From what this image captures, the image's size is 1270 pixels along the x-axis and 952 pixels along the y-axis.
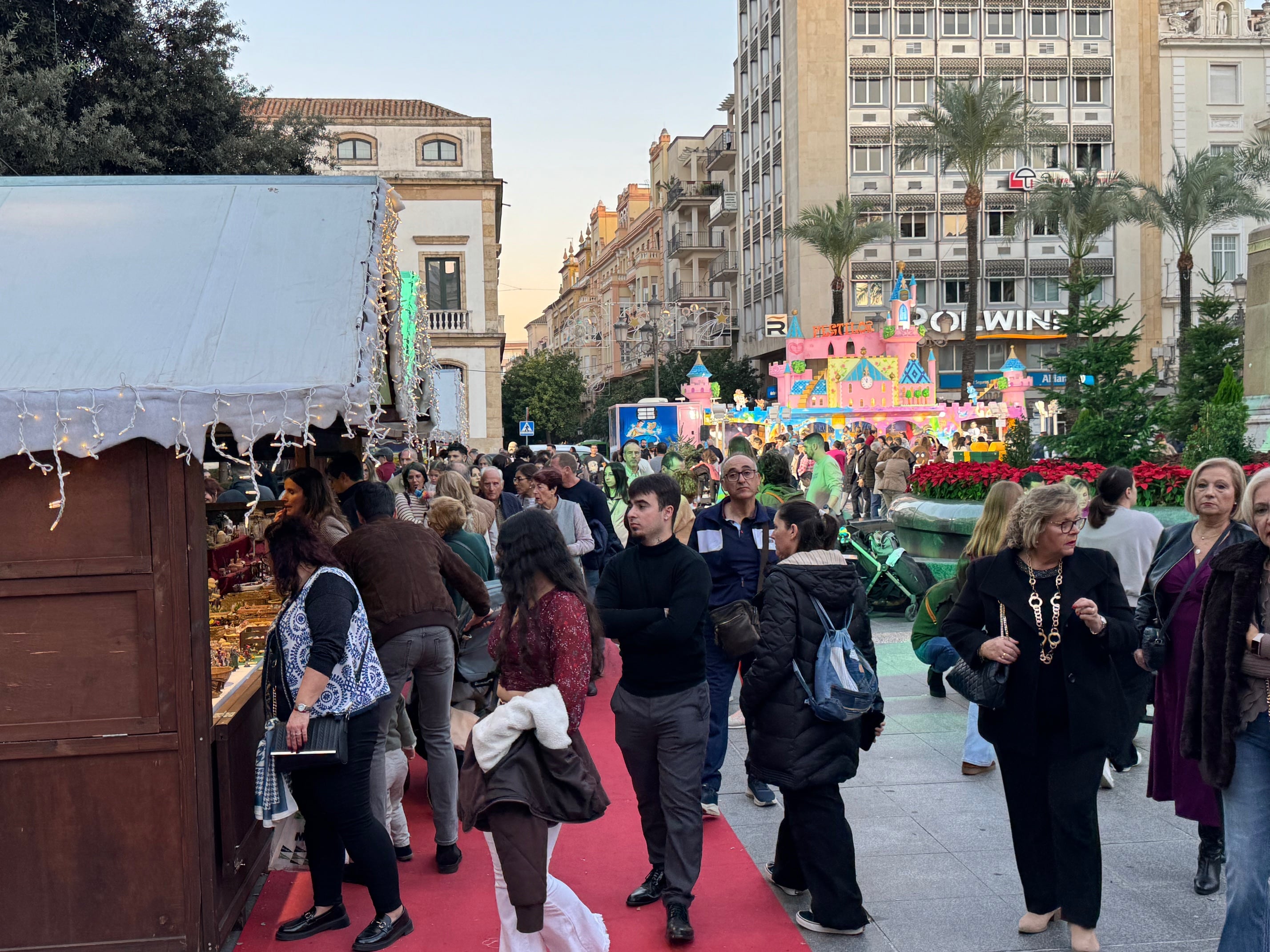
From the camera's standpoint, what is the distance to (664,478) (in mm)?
4703

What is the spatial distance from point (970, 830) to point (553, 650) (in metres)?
2.92

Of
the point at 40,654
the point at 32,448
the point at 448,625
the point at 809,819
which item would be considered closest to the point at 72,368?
the point at 32,448

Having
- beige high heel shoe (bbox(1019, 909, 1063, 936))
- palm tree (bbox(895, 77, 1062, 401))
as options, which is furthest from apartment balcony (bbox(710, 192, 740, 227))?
beige high heel shoe (bbox(1019, 909, 1063, 936))

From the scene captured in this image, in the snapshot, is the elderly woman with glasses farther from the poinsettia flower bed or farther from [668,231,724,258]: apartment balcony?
[668,231,724,258]: apartment balcony

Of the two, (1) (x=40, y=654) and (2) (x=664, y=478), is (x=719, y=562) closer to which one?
(2) (x=664, y=478)

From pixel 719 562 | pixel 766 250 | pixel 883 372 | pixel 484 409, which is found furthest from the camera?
pixel 766 250

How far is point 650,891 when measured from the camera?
15.9ft

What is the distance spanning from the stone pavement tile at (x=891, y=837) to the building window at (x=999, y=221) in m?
49.0

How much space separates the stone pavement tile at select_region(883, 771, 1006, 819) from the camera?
5.91m

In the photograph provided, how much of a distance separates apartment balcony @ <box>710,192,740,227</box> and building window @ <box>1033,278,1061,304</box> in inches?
668

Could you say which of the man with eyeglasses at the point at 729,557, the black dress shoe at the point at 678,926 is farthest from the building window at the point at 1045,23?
the black dress shoe at the point at 678,926

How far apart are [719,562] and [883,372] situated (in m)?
29.1

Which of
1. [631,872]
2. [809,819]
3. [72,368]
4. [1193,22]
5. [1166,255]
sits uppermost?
[1193,22]

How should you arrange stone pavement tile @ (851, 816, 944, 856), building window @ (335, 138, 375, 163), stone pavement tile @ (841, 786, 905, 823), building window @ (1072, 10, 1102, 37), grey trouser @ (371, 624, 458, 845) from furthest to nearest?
building window @ (1072, 10, 1102, 37)
building window @ (335, 138, 375, 163)
stone pavement tile @ (841, 786, 905, 823)
stone pavement tile @ (851, 816, 944, 856)
grey trouser @ (371, 624, 458, 845)
